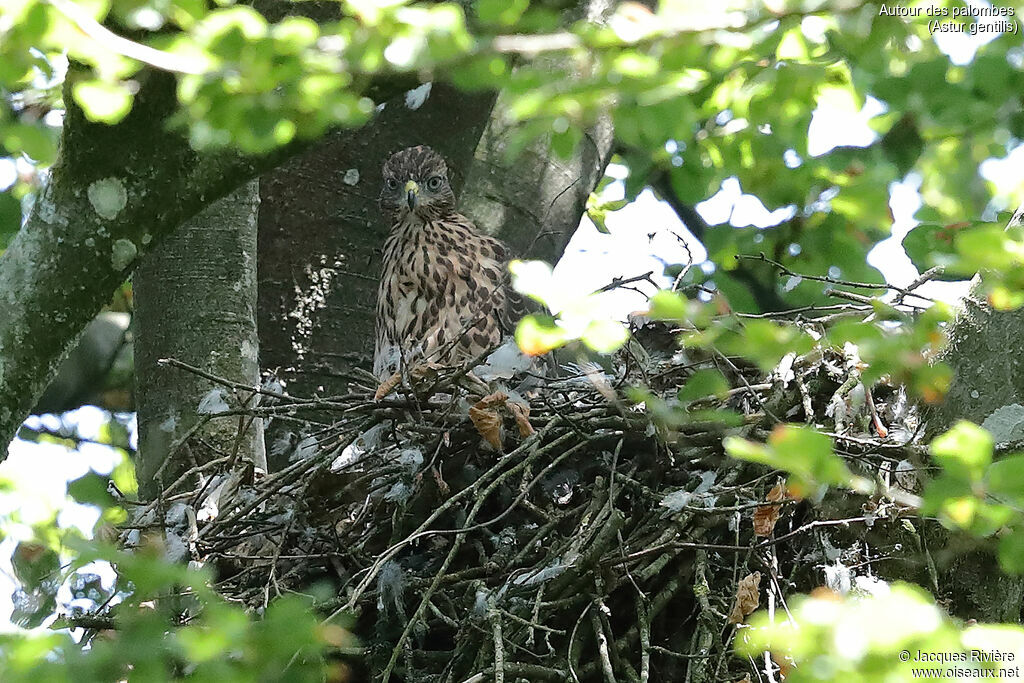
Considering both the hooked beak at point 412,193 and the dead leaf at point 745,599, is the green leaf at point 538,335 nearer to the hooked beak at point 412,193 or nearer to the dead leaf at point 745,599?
the dead leaf at point 745,599

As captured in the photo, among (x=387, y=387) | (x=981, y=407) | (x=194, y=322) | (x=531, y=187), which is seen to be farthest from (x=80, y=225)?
(x=531, y=187)

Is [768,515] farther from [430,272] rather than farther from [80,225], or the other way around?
[430,272]

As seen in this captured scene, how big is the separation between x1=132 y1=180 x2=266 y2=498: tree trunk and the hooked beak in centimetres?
68

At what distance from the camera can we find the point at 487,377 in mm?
3127

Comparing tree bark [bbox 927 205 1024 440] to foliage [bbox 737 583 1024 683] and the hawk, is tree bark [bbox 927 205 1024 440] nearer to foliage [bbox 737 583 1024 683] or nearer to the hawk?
foliage [bbox 737 583 1024 683]

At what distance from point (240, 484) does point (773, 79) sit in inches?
66.6

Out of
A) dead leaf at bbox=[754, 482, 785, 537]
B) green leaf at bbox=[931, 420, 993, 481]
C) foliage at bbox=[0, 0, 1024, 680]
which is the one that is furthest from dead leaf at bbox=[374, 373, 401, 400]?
green leaf at bbox=[931, 420, 993, 481]

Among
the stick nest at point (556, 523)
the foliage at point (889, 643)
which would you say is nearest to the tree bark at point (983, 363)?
the stick nest at point (556, 523)

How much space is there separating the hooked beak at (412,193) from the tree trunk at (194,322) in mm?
675

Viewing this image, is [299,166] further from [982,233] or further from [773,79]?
[982,233]

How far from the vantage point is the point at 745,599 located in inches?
100

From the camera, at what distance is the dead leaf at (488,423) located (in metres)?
2.95

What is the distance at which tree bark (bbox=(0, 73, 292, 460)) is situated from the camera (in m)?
2.53

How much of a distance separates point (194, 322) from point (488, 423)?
1.30 metres
